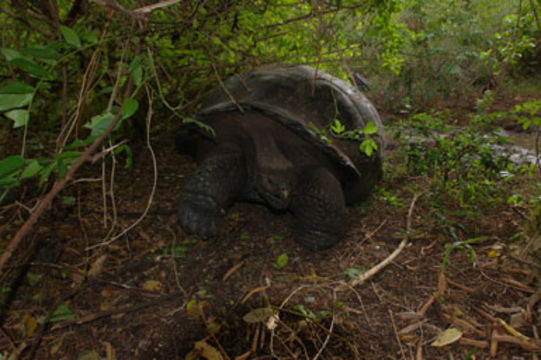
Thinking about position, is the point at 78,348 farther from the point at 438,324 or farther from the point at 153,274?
the point at 438,324

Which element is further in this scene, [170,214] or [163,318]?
[170,214]

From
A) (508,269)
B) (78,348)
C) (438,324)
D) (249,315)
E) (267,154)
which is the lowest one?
(78,348)

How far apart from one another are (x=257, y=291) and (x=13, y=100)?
1.25 m

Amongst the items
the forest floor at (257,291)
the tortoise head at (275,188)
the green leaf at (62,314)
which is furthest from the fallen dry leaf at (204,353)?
the tortoise head at (275,188)

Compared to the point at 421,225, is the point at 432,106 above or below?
above

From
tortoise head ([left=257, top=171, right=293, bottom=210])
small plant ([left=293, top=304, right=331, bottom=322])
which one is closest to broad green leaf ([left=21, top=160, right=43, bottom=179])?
small plant ([left=293, top=304, right=331, bottom=322])

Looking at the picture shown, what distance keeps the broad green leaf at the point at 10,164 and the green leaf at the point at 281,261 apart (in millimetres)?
1408

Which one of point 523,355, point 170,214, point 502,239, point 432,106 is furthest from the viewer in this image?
point 432,106

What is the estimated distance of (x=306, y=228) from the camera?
2.05 meters

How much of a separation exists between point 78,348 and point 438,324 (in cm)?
142

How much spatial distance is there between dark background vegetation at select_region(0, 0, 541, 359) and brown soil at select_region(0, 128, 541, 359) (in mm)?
11

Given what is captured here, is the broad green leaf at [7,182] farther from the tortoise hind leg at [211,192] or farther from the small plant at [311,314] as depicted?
the tortoise hind leg at [211,192]

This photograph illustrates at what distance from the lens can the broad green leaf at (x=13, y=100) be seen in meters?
0.69

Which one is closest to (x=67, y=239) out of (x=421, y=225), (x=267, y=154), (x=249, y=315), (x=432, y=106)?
(x=249, y=315)
